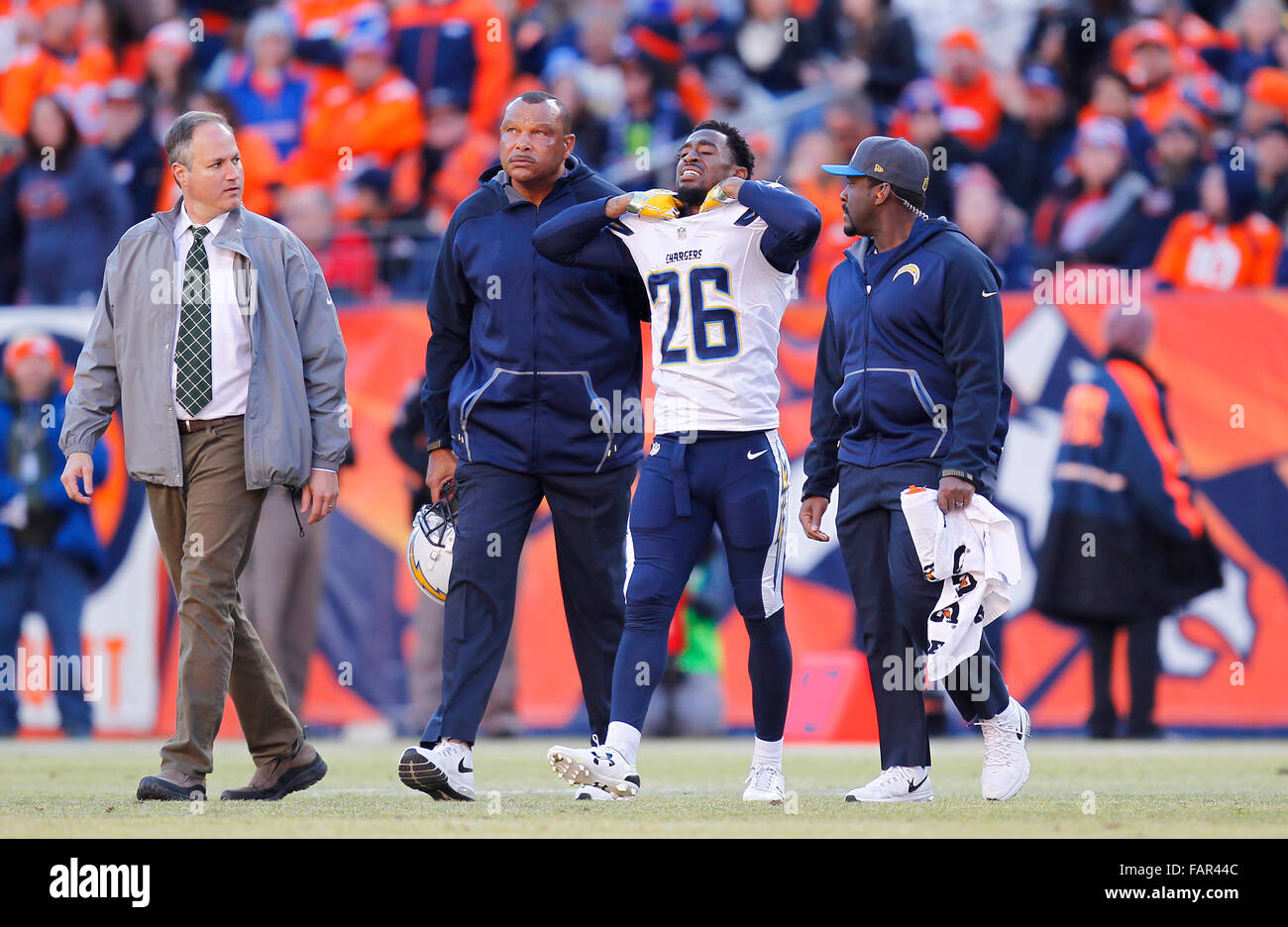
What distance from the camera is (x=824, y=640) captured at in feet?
36.8

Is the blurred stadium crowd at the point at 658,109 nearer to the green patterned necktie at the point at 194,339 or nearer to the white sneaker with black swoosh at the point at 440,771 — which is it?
the green patterned necktie at the point at 194,339

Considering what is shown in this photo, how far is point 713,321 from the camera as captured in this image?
6.20m

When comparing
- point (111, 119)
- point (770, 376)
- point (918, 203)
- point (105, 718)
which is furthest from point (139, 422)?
point (111, 119)

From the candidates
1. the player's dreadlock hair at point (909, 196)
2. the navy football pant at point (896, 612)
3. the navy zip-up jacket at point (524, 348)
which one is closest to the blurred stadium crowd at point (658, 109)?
the player's dreadlock hair at point (909, 196)

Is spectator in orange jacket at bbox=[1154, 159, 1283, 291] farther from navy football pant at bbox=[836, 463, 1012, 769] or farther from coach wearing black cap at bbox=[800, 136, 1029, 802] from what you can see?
navy football pant at bbox=[836, 463, 1012, 769]

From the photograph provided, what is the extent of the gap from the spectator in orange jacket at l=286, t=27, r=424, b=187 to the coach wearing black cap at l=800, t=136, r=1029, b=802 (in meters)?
8.79

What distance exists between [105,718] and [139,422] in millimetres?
5693

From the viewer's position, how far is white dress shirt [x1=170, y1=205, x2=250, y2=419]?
20.8 feet

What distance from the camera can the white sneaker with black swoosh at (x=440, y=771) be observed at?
593cm

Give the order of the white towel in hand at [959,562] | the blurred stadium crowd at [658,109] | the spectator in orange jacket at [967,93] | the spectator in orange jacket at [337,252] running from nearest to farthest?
1. the white towel in hand at [959,562]
2. the spectator in orange jacket at [337,252]
3. the blurred stadium crowd at [658,109]
4. the spectator in orange jacket at [967,93]

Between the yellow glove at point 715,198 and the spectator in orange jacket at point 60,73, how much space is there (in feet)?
33.1

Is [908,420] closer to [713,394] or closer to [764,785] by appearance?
[713,394]

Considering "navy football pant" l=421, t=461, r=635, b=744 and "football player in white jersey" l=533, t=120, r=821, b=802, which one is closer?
"football player in white jersey" l=533, t=120, r=821, b=802

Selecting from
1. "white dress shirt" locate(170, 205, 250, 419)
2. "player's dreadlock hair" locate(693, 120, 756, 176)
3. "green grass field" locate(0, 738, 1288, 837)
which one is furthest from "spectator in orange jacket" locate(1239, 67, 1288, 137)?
"white dress shirt" locate(170, 205, 250, 419)
